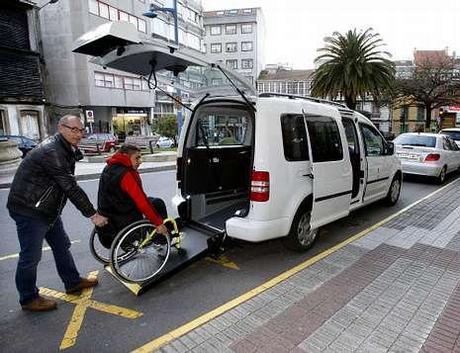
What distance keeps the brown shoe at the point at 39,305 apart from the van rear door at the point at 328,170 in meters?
3.12

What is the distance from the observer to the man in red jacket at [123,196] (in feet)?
12.5

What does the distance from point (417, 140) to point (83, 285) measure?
984cm

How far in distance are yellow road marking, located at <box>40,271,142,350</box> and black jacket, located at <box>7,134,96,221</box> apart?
37.4 inches

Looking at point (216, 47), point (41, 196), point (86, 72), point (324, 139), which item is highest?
point (216, 47)

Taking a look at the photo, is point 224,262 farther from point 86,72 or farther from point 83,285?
point 86,72

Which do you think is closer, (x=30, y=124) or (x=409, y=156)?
(x=409, y=156)

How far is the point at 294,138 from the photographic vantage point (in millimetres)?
4395

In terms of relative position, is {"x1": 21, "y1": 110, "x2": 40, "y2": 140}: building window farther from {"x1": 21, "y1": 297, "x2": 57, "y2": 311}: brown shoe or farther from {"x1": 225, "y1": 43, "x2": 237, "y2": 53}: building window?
{"x1": 225, "y1": 43, "x2": 237, "y2": 53}: building window

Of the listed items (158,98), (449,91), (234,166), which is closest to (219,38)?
(158,98)

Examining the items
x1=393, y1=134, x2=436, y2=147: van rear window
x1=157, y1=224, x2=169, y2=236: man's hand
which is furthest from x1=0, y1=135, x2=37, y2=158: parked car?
x1=157, y1=224, x2=169, y2=236: man's hand

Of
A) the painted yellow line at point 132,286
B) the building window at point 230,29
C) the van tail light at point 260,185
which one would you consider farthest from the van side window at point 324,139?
the building window at point 230,29

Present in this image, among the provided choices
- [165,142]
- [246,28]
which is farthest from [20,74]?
[246,28]

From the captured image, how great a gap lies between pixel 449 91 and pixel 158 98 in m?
28.7

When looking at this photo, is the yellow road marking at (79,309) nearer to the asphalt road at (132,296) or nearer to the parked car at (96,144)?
the asphalt road at (132,296)
